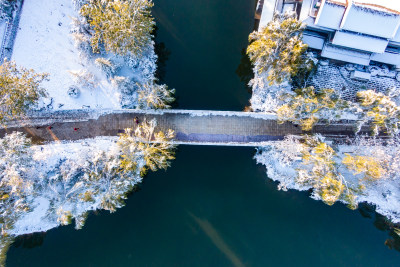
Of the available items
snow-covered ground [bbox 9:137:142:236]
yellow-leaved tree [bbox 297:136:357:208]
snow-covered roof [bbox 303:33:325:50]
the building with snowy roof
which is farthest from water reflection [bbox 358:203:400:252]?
snow-covered ground [bbox 9:137:142:236]

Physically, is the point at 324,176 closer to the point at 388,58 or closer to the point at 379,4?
the point at 388,58

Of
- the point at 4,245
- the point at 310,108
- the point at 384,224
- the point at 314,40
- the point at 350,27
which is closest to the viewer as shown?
the point at 350,27

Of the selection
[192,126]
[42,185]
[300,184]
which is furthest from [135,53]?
[300,184]

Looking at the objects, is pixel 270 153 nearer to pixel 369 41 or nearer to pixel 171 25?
pixel 369 41

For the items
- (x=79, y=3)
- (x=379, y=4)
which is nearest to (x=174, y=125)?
(x=79, y=3)

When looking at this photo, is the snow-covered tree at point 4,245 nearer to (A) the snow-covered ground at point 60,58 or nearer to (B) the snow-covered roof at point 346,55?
(A) the snow-covered ground at point 60,58

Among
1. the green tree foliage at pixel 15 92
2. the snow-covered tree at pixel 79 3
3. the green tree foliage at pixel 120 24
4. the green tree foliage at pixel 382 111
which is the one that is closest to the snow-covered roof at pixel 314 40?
the green tree foliage at pixel 382 111

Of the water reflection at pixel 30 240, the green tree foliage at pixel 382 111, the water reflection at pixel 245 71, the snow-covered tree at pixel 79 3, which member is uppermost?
the snow-covered tree at pixel 79 3
